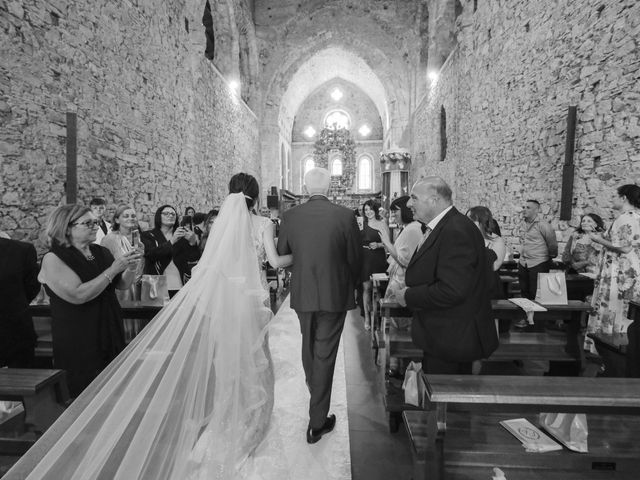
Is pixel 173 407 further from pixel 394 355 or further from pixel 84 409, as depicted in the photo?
pixel 394 355

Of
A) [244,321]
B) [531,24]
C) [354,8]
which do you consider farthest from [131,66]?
[354,8]

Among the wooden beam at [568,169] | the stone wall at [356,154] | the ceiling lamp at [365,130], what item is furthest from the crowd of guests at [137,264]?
the ceiling lamp at [365,130]

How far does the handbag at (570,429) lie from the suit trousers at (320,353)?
1248mm

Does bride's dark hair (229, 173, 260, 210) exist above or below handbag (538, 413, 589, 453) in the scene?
above

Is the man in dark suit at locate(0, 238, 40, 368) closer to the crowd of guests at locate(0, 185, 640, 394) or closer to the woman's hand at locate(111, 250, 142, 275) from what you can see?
the crowd of guests at locate(0, 185, 640, 394)

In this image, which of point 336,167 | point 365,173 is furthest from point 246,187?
point 365,173

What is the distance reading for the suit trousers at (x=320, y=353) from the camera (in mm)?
2396

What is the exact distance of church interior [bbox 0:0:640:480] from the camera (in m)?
3.95

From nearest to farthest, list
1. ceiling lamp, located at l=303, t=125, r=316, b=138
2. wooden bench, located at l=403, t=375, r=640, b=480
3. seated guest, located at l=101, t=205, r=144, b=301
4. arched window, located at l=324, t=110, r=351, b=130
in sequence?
wooden bench, located at l=403, t=375, r=640, b=480 < seated guest, located at l=101, t=205, r=144, b=301 < arched window, located at l=324, t=110, r=351, b=130 < ceiling lamp, located at l=303, t=125, r=316, b=138

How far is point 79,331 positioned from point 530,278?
518cm

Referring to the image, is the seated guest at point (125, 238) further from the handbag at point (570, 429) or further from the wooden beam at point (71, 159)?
the handbag at point (570, 429)

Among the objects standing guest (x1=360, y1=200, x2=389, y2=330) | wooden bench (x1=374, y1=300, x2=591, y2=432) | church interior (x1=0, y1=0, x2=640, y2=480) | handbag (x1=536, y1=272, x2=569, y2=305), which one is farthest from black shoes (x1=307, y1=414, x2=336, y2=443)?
standing guest (x1=360, y1=200, x2=389, y2=330)

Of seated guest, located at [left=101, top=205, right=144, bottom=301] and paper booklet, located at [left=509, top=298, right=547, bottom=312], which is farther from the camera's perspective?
seated guest, located at [left=101, top=205, right=144, bottom=301]

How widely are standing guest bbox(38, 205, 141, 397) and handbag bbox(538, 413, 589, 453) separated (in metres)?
2.55
